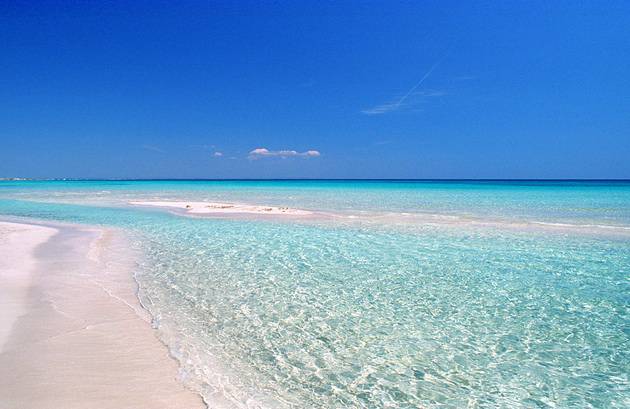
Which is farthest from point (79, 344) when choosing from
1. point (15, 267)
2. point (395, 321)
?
point (15, 267)

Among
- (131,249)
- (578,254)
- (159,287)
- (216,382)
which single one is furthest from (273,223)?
(216,382)

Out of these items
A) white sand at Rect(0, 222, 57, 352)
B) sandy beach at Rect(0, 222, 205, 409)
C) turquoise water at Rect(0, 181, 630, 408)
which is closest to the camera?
sandy beach at Rect(0, 222, 205, 409)

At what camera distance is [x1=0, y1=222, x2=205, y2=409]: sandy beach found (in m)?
3.92

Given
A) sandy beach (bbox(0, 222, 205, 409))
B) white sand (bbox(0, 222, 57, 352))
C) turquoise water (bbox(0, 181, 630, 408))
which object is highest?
white sand (bbox(0, 222, 57, 352))

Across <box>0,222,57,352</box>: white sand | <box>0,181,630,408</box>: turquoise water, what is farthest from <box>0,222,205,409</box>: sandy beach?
<box>0,181,630,408</box>: turquoise water

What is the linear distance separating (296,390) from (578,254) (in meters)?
11.1

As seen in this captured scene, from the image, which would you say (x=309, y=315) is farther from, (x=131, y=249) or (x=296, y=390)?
(x=131, y=249)

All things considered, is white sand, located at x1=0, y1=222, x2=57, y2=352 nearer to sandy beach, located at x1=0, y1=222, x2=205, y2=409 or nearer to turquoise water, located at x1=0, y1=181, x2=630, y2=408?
sandy beach, located at x1=0, y1=222, x2=205, y2=409

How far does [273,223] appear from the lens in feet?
62.2

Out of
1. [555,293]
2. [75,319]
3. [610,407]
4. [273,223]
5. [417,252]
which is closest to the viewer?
[610,407]

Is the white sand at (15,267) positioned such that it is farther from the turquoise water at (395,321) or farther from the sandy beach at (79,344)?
the turquoise water at (395,321)

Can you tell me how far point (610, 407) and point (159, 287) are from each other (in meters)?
7.53

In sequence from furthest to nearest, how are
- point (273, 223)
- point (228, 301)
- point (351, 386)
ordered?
point (273, 223) < point (228, 301) < point (351, 386)

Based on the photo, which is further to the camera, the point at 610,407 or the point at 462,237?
the point at 462,237
